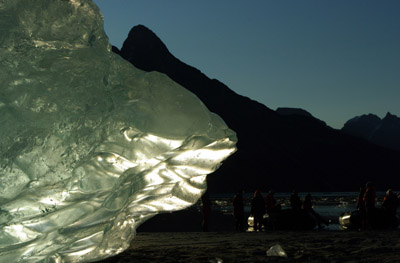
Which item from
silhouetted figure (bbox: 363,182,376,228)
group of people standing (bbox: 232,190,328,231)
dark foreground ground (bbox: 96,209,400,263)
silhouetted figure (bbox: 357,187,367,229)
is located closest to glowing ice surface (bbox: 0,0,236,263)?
dark foreground ground (bbox: 96,209,400,263)

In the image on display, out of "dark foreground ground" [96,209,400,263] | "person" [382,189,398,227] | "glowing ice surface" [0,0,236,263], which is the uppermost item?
"glowing ice surface" [0,0,236,263]

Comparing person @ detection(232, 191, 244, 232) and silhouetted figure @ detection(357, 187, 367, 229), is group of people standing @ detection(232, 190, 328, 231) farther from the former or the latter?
silhouetted figure @ detection(357, 187, 367, 229)

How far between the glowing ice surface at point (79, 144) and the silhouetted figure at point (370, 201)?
530 inches

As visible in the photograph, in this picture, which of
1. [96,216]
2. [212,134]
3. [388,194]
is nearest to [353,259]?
[212,134]

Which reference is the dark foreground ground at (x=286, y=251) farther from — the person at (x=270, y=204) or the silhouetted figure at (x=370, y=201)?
the person at (x=270, y=204)

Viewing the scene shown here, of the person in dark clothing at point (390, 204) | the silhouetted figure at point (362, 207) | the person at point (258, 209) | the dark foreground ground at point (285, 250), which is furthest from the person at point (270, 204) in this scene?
the dark foreground ground at point (285, 250)

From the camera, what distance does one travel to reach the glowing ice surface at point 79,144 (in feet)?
12.8

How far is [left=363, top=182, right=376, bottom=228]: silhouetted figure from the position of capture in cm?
1675

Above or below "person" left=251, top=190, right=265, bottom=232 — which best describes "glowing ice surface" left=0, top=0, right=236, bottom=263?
above

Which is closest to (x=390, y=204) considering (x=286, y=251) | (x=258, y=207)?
(x=258, y=207)

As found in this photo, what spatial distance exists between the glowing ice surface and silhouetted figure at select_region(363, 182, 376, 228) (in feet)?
44.2

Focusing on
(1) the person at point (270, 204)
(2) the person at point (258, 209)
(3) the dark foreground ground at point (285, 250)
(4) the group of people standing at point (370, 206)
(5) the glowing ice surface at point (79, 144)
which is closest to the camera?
(5) the glowing ice surface at point (79, 144)

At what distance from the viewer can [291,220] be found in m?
18.7

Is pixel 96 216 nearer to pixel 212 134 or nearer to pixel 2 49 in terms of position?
pixel 212 134
